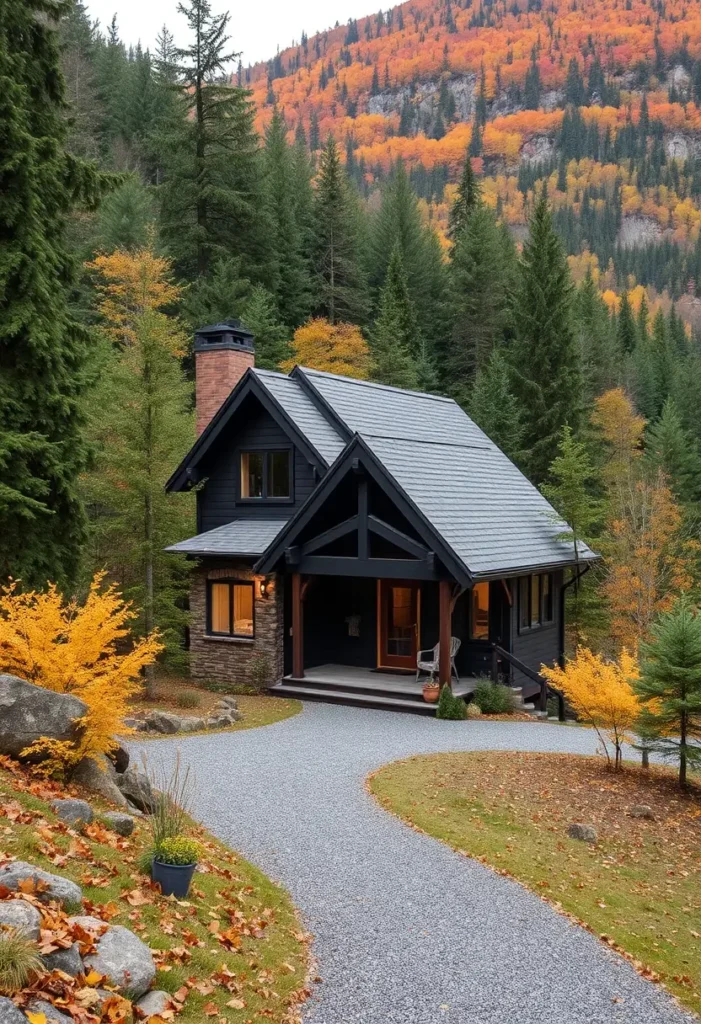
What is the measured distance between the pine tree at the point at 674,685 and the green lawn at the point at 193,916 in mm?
7210

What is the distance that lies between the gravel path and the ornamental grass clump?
222cm

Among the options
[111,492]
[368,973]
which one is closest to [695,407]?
[111,492]

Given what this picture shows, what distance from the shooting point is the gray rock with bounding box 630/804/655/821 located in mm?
12109

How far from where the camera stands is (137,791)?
9.92 metres

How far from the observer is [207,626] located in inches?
832

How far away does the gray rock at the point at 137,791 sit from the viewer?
32.2 feet

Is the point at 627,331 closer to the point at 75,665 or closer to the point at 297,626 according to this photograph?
the point at 297,626

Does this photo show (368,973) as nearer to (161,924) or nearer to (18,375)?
(161,924)

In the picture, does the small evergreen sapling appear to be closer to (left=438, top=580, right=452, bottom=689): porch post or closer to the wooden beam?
(left=438, top=580, right=452, bottom=689): porch post

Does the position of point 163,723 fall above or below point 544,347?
below

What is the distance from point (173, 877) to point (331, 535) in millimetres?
12235

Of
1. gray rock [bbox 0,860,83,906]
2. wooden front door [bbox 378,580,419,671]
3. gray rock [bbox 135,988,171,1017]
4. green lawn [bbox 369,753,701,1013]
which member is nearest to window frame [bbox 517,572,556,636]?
wooden front door [bbox 378,580,419,671]

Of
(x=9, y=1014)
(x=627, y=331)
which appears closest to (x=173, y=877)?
(x=9, y=1014)

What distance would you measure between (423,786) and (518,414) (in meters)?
31.6
